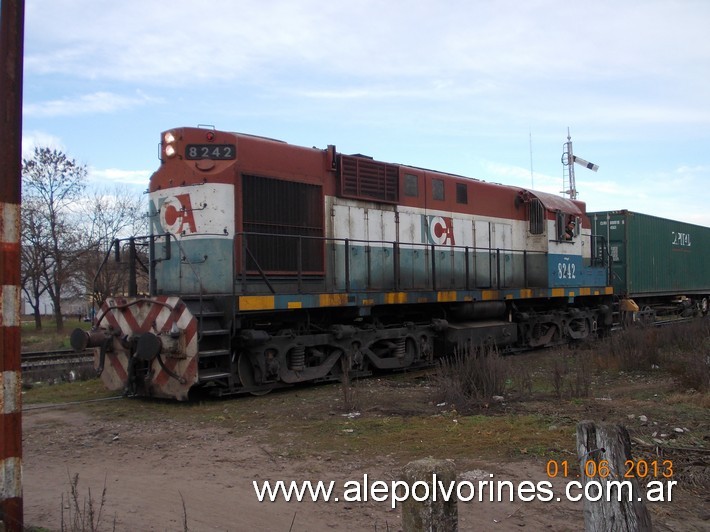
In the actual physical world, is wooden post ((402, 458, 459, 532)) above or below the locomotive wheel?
above

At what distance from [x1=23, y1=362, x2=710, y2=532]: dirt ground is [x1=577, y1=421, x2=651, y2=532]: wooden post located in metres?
1.13

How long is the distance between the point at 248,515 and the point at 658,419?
15.6ft

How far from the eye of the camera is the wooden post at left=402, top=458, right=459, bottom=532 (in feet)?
9.46

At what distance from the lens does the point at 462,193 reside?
13.8 meters

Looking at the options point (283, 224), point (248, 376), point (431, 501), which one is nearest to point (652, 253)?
point (283, 224)

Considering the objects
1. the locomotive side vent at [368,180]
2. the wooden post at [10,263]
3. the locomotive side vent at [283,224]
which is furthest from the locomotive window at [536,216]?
the wooden post at [10,263]

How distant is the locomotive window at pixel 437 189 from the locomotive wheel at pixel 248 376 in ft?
18.0

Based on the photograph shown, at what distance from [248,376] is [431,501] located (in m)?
7.19

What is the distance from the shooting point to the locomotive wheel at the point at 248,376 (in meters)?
9.63

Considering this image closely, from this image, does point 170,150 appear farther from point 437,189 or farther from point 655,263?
point 655,263

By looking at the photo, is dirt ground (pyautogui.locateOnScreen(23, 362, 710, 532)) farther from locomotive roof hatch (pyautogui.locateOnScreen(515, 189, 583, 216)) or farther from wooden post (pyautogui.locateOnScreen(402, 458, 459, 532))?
locomotive roof hatch (pyautogui.locateOnScreen(515, 189, 583, 216))

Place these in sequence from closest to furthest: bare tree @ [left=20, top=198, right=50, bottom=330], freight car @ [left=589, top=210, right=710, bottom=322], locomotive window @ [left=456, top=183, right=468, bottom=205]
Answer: locomotive window @ [left=456, top=183, right=468, bottom=205] < freight car @ [left=589, top=210, right=710, bottom=322] < bare tree @ [left=20, top=198, right=50, bottom=330]

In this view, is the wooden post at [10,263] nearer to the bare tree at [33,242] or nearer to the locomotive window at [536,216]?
the locomotive window at [536,216]

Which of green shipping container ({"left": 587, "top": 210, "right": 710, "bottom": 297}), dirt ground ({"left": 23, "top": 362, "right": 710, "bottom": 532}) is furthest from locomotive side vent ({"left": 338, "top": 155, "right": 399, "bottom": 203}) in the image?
green shipping container ({"left": 587, "top": 210, "right": 710, "bottom": 297})
